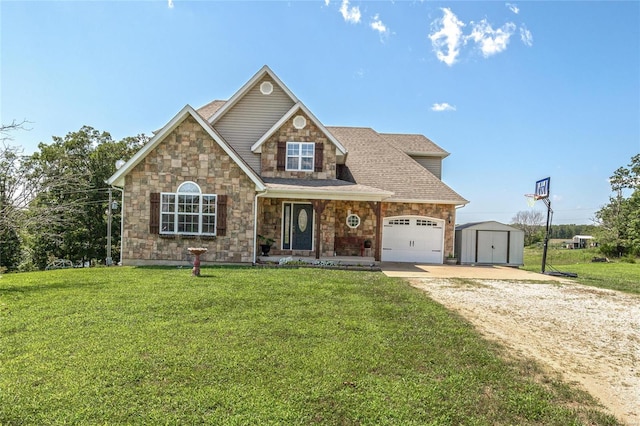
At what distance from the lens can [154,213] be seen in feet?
41.2

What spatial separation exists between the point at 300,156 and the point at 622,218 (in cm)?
3071

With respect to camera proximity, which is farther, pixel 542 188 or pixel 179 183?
pixel 542 188

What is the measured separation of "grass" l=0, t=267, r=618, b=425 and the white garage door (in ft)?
29.6

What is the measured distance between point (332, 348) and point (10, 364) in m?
3.83

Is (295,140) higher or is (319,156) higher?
(295,140)

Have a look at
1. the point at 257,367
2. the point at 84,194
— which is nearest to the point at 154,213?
the point at 257,367

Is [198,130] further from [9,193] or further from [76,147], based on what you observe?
[76,147]

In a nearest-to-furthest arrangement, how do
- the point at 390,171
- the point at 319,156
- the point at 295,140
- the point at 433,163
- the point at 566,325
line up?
the point at 566,325
the point at 295,140
the point at 319,156
the point at 390,171
the point at 433,163

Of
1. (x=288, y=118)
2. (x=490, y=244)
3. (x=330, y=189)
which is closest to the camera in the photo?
(x=330, y=189)

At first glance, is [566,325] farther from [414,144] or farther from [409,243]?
[414,144]

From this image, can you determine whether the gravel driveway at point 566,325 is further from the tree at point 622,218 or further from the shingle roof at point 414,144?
the tree at point 622,218

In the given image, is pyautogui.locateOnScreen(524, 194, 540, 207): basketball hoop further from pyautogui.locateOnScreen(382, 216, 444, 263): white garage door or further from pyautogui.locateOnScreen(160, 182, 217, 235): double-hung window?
pyautogui.locateOnScreen(160, 182, 217, 235): double-hung window

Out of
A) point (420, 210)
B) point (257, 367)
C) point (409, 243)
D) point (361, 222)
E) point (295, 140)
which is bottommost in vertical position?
point (257, 367)

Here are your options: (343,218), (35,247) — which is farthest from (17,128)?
(35,247)
